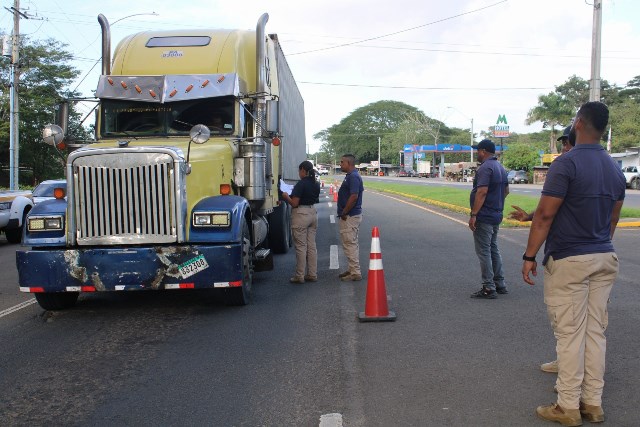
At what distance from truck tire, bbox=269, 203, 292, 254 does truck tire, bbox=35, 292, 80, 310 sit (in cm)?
485

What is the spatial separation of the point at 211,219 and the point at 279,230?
540cm

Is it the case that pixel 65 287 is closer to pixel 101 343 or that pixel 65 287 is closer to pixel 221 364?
pixel 101 343

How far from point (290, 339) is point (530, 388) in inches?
92.6

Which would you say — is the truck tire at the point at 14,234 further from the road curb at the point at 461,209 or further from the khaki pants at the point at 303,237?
the road curb at the point at 461,209

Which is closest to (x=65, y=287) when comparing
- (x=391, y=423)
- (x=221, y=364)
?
(x=221, y=364)

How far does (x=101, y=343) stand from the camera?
6312 mm

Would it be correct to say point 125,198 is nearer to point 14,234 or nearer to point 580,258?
point 580,258

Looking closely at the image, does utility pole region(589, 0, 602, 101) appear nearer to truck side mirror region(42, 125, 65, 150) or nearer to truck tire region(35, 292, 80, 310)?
truck side mirror region(42, 125, 65, 150)

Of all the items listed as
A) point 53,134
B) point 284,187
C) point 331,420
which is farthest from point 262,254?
point 331,420

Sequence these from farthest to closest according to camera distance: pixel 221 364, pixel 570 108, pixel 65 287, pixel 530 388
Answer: pixel 570 108
pixel 65 287
pixel 221 364
pixel 530 388

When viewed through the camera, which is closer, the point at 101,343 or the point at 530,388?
the point at 530,388

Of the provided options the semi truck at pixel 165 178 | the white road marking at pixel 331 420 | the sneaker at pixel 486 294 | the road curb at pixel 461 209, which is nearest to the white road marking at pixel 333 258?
the semi truck at pixel 165 178

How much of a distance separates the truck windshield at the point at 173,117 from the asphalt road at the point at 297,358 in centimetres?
218

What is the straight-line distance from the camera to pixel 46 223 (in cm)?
716
